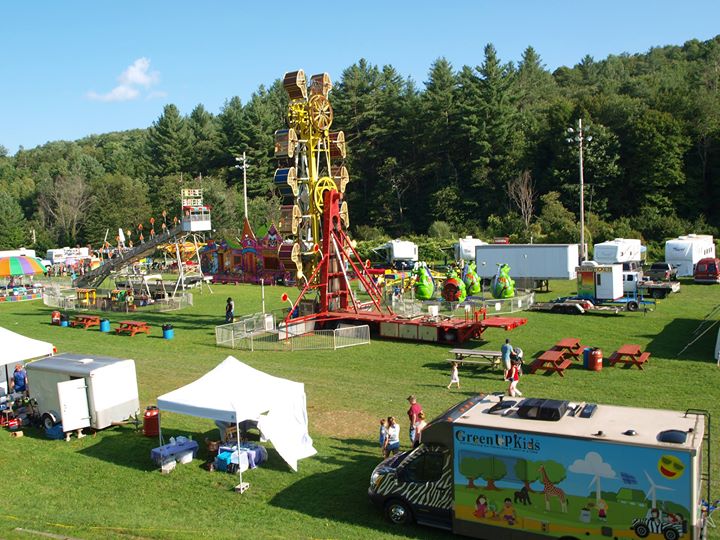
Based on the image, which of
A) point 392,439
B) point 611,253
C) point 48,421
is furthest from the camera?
point 611,253

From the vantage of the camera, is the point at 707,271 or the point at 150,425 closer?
the point at 150,425

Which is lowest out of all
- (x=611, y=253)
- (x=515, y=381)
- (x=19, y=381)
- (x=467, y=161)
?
(x=515, y=381)

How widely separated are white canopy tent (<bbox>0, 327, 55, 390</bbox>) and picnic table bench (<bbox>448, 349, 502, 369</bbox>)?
13200mm

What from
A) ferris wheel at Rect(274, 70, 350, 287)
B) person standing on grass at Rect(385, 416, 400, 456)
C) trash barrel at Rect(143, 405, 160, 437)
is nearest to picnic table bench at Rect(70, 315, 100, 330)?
ferris wheel at Rect(274, 70, 350, 287)

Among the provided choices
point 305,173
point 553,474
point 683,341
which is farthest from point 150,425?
point 683,341

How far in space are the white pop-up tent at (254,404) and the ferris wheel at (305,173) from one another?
48.9 feet

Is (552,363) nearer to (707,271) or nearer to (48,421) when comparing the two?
(48,421)

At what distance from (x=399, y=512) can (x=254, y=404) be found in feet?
14.2

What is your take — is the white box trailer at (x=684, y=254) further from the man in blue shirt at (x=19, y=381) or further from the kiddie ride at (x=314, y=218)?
the man in blue shirt at (x=19, y=381)

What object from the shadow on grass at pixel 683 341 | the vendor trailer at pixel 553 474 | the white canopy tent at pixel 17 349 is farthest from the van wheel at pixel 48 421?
the shadow on grass at pixel 683 341

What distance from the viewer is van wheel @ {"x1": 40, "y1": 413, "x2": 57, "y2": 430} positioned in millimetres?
17672

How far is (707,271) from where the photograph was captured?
41.3m

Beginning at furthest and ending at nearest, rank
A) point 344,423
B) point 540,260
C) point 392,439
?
point 540,260
point 344,423
point 392,439

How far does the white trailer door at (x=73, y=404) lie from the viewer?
17.2 m
